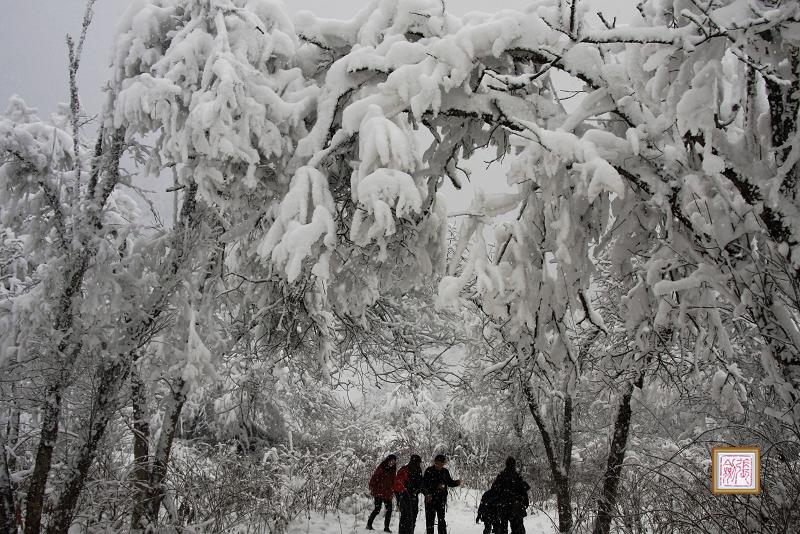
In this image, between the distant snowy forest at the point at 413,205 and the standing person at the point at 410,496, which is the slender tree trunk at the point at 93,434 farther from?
the standing person at the point at 410,496

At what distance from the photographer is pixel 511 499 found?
7.20 metres

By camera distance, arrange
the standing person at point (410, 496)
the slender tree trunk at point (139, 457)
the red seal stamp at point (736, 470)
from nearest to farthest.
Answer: the red seal stamp at point (736, 470)
the slender tree trunk at point (139, 457)
the standing person at point (410, 496)

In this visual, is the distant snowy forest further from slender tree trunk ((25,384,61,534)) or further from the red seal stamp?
the red seal stamp

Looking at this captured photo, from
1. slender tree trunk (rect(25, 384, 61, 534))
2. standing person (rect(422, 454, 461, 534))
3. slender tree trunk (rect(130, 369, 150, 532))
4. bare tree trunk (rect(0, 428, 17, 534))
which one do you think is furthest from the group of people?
bare tree trunk (rect(0, 428, 17, 534))

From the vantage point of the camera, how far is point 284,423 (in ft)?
47.2

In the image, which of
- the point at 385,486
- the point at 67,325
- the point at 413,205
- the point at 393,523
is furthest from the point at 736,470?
the point at 393,523

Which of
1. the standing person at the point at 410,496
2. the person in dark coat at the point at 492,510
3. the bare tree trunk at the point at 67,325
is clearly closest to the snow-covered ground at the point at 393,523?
the person in dark coat at the point at 492,510

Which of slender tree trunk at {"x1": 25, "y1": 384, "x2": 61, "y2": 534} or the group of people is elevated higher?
slender tree trunk at {"x1": 25, "y1": 384, "x2": 61, "y2": 534}

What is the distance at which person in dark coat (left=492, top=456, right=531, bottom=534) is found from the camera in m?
7.21

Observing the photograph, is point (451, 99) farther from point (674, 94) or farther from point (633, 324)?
point (633, 324)

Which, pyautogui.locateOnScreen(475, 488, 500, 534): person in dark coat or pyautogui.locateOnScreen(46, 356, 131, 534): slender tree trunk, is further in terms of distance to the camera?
pyautogui.locateOnScreen(475, 488, 500, 534): person in dark coat

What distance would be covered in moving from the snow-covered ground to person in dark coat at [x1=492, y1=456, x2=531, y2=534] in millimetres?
394

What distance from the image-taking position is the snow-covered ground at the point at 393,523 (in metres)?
8.31

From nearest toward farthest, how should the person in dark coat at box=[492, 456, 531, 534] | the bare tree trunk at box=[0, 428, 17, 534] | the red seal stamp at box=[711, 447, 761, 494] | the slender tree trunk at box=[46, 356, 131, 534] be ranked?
the red seal stamp at box=[711, 447, 761, 494], the slender tree trunk at box=[46, 356, 131, 534], the bare tree trunk at box=[0, 428, 17, 534], the person in dark coat at box=[492, 456, 531, 534]
